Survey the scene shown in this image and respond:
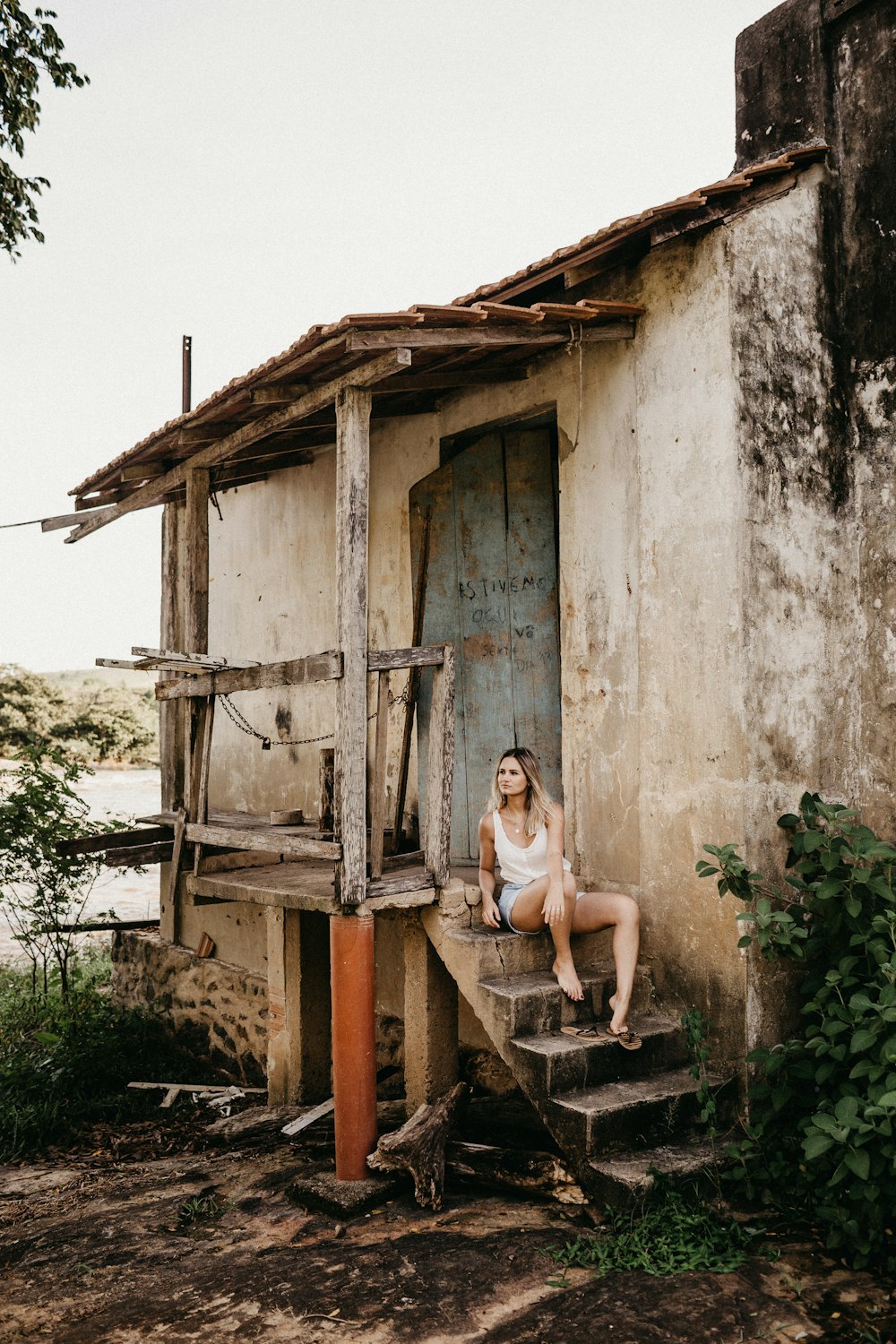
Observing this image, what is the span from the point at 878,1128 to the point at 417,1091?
2.58 m

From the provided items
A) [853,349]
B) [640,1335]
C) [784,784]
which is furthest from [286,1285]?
[853,349]

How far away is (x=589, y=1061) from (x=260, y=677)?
2517 mm

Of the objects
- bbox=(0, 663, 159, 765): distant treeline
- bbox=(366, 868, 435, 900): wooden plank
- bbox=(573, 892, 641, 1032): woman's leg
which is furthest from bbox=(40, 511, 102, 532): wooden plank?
bbox=(0, 663, 159, 765): distant treeline

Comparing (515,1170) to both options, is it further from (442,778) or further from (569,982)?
(442,778)

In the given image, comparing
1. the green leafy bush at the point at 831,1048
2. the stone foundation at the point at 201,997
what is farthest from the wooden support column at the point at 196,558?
the green leafy bush at the point at 831,1048

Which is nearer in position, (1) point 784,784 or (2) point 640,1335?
(2) point 640,1335

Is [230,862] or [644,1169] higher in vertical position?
[230,862]

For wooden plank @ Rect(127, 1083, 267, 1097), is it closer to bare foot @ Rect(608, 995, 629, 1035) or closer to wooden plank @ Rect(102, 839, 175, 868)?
wooden plank @ Rect(102, 839, 175, 868)

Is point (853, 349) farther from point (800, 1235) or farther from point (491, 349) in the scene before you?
point (800, 1235)

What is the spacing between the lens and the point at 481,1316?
12.2ft

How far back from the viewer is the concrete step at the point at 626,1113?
14.2 feet

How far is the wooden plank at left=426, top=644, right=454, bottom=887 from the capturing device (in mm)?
5246

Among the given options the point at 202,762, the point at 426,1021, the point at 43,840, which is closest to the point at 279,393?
the point at 202,762

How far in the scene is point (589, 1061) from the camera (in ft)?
15.2
